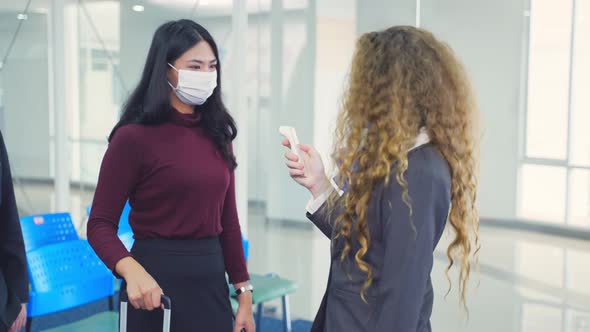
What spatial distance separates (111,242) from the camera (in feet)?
5.92

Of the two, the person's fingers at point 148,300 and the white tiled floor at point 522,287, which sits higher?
the person's fingers at point 148,300

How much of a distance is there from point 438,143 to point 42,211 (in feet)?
13.8

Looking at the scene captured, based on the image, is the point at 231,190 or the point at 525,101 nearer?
the point at 231,190

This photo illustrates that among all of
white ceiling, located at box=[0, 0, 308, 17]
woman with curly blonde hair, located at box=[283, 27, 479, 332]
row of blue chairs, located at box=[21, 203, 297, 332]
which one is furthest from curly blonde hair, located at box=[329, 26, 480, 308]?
white ceiling, located at box=[0, 0, 308, 17]

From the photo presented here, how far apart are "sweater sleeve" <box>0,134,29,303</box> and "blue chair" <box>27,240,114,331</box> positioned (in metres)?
1.30

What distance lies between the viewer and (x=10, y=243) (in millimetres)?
1918

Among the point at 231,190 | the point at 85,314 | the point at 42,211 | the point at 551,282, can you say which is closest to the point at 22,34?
the point at 42,211

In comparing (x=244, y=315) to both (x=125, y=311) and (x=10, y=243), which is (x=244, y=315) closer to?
(x=125, y=311)

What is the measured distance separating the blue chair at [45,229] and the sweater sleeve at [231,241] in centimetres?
169

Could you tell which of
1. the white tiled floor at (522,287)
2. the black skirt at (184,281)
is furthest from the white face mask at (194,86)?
the white tiled floor at (522,287)

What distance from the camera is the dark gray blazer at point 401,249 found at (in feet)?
4.52

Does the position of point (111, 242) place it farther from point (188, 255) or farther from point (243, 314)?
point (243, 314)

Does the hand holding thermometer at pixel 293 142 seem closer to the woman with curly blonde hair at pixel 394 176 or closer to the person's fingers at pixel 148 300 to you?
the woman with curly blonde hair at pixel 394 176

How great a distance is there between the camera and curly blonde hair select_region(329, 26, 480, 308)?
4.73 ft
